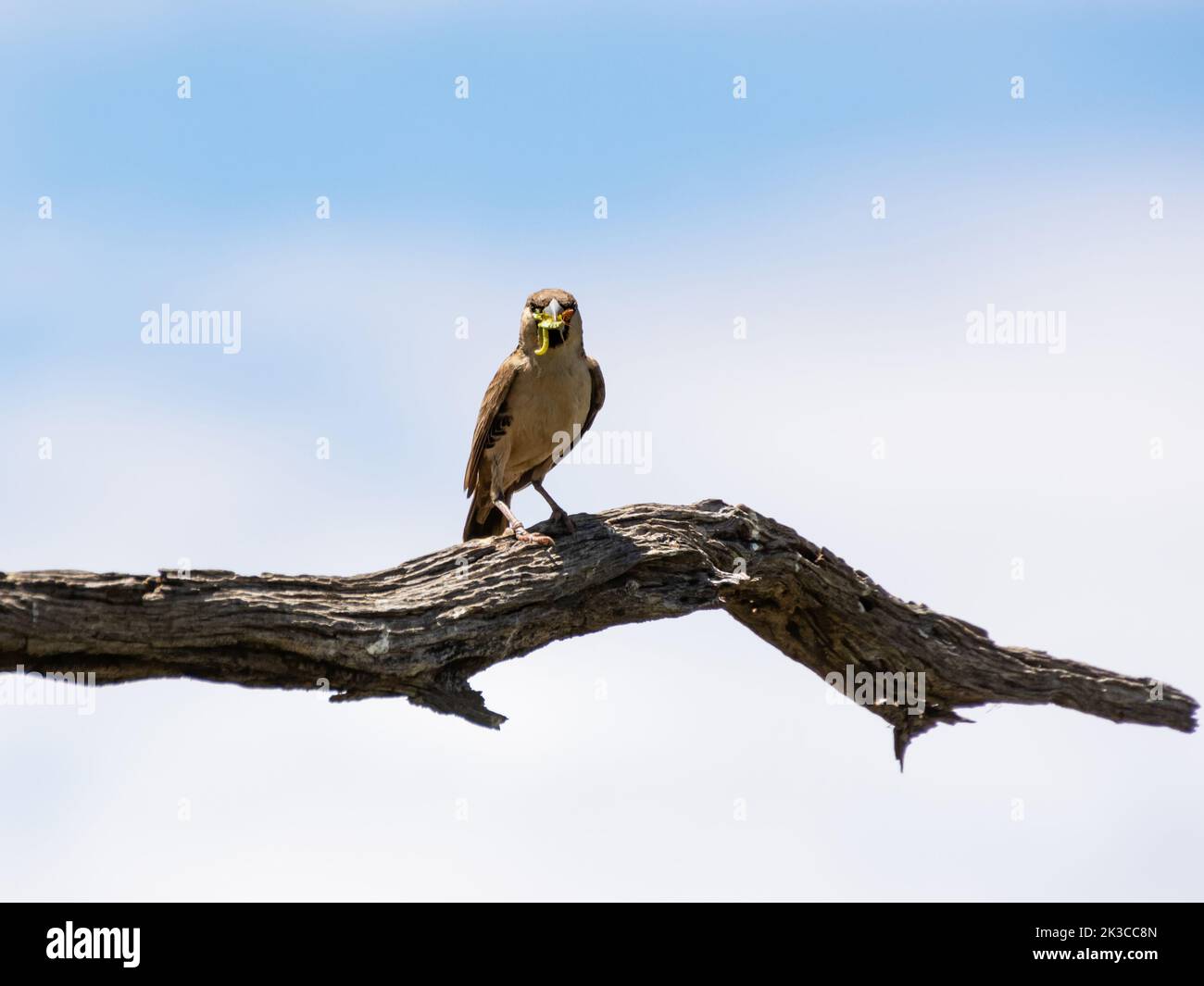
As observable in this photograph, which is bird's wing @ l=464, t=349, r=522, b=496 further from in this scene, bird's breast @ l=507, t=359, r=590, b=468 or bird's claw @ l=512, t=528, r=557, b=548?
bird's claw @ l=512, t=528, r=557, b=548

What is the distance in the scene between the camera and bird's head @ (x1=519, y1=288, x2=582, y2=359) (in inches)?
319

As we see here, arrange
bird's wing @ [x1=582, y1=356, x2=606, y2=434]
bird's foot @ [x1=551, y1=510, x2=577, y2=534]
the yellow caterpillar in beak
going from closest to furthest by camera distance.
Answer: bird's foot @ [x1=551, y1=510, x2=577, y2=534] → the yellow caterpillar in beak → bird's wing @ [x1=582, y1=356, x2=606, y2=434]

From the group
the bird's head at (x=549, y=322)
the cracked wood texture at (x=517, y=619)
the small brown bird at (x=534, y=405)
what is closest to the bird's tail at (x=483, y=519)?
the small brown bird at (x=534, y=405)

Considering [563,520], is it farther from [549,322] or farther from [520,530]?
[549,322]

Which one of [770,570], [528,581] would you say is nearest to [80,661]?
[528,581]

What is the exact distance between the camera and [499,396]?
8.40 m

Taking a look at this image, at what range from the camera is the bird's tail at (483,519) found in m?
8.85

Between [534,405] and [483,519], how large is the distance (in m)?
0.99

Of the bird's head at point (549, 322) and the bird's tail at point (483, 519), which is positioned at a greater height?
the bird's head at point (549, 322)

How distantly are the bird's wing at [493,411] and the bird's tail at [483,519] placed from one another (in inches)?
8.6

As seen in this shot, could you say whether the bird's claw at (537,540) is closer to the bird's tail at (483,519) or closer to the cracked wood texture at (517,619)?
the cracked wood texture at (517,619)

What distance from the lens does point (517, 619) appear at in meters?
6.80

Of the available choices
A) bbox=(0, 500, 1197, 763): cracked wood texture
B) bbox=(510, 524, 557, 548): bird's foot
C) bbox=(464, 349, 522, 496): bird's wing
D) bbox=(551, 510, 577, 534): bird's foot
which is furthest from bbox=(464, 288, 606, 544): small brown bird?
bbox=(0, 500, 1197, 763): cracked wood texture

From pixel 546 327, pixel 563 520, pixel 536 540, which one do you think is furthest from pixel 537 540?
pixel 546 327
